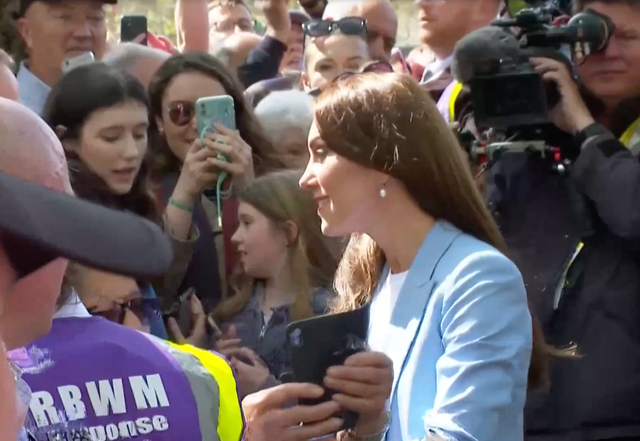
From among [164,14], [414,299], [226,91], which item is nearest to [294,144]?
[226,91]

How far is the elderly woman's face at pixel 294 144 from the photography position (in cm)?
320

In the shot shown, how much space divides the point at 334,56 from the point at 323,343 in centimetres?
219

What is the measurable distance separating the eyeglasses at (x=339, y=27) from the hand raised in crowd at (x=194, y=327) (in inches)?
59.5

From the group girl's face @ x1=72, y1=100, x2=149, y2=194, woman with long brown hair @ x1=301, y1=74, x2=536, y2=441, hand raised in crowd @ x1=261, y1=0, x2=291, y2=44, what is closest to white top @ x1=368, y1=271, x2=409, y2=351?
woman with long brown hair @ x1=301, y1=74, x2=536, y2=441

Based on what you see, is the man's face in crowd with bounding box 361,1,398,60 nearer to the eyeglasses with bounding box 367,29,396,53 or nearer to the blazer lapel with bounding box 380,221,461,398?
the eyeglasses with bounding box 367,29,396,53

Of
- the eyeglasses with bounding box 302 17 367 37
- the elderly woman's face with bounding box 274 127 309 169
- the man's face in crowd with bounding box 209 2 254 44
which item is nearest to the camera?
the elderly woman's face with bounding box 274 127 309 169

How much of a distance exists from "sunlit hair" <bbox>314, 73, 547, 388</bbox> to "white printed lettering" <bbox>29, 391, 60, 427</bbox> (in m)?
0.71

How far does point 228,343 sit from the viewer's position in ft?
8.27

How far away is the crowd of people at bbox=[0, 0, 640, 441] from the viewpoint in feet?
4.94

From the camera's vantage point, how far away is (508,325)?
1.70 meters

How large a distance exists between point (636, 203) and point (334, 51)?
174cm

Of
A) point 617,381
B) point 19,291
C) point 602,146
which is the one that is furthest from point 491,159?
point 19,291

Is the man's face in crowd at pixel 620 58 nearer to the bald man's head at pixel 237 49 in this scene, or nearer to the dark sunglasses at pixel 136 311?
the dark sunglasses at pixel 136 311

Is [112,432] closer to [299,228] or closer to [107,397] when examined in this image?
[107,397]
